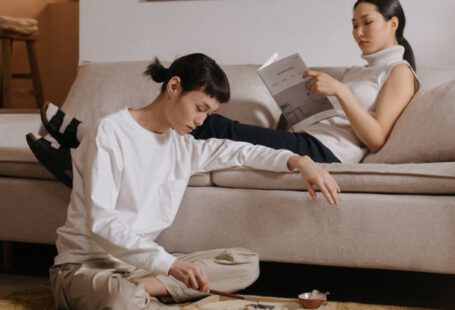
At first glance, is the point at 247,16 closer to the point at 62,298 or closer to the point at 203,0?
the point at 203,0

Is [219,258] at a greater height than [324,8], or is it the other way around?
[324,8]

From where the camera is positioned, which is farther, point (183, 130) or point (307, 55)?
point (307, 55)

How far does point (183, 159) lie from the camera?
7.23 feet

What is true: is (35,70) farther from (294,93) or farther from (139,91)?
(294,93)

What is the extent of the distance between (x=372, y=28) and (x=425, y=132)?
0.44 meters

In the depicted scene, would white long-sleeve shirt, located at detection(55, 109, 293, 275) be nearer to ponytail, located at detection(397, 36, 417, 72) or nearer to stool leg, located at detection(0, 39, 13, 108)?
ponytail, located at detection(397, 36, 417, 72)

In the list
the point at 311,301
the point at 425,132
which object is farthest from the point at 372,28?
the point at 311,301

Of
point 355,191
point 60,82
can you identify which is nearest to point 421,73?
point 355,191

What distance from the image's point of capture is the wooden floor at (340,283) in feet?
8.07

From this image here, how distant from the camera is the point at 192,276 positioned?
5.56 ft

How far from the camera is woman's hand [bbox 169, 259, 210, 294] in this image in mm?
1688

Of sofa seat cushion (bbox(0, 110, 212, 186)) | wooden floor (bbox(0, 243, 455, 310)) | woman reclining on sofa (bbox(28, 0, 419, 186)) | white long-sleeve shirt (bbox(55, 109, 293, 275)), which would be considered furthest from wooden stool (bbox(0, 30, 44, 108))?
white long-sleeve shirt (bbox(55, 109, 293, 275))

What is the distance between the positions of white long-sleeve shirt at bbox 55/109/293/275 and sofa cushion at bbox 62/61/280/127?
58cm

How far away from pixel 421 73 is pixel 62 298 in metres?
1.46
